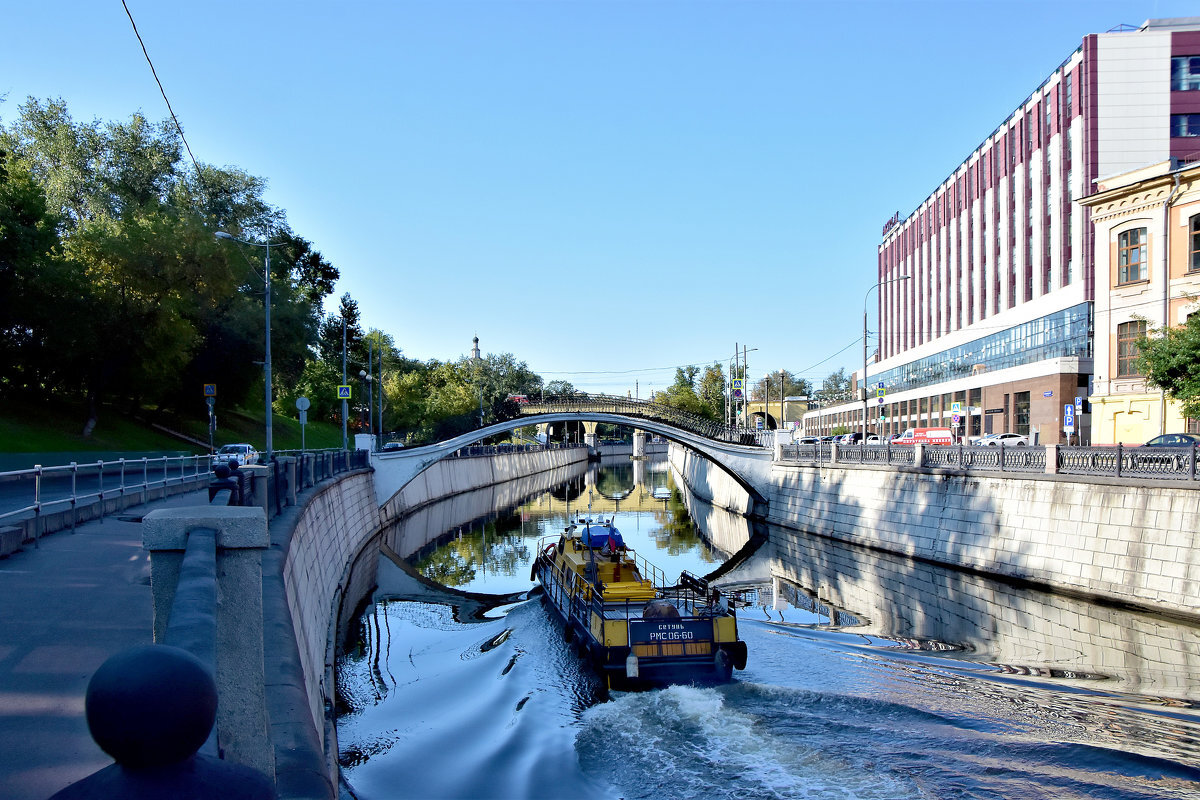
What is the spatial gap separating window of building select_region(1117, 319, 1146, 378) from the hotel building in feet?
7.05

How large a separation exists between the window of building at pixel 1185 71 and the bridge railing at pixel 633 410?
29.3m

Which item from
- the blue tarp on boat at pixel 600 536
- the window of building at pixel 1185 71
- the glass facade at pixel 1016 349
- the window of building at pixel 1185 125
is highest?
the window of building at pixel 1185 71

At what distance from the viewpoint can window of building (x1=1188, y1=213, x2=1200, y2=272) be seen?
31891mm

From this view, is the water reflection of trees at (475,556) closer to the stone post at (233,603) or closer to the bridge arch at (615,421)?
the bridge arch at (615,421)

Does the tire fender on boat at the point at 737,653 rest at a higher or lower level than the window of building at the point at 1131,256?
lower

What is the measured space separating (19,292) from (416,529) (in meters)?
20.3

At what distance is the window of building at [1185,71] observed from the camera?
4431cm

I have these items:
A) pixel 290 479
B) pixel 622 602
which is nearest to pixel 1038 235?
pixel 622 602

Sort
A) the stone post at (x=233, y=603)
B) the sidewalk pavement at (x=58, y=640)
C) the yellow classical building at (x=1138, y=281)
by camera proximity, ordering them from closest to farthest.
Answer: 1. the stone post at (x=233, y=603)
2. the sidewalk pavement at (x=58, y=640)
3. the yellow classical building at (x=1138, y=281)

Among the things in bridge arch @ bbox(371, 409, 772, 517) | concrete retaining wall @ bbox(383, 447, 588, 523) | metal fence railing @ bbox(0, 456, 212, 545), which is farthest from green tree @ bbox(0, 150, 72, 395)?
metal fence railing @ bbox(0, 456, 212, 545)

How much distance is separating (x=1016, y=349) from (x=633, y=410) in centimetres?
Result: 2462

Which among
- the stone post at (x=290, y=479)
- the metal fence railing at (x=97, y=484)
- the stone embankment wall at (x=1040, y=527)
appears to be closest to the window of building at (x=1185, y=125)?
the stone embankment wall at (x=1040, y=527)

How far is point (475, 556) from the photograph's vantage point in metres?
33.5

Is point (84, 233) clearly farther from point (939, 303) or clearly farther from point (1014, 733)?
point (939, 303)
